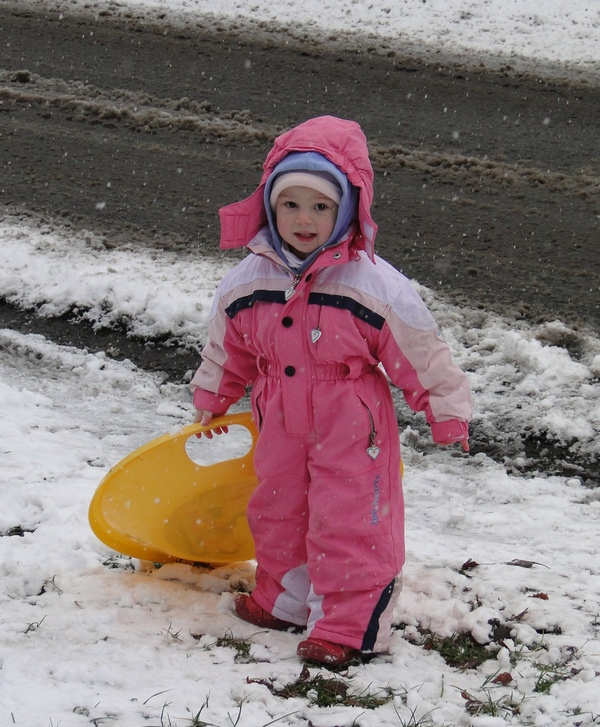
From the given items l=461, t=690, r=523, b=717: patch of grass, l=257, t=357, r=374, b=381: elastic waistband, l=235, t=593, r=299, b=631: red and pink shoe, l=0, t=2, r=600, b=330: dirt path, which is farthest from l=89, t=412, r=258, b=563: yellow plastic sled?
l=0, t=2, r=600, b=330: dirt path

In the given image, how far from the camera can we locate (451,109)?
970 centimetres

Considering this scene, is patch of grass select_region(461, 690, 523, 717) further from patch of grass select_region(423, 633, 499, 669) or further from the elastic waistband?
Answer: the elastic waistband

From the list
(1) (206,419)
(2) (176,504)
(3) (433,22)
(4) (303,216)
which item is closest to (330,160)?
(4) (303,216)

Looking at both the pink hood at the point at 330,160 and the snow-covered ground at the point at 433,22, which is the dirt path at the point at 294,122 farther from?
the pink hood at the point at 330,160

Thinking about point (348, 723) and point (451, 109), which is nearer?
point (348, 723)

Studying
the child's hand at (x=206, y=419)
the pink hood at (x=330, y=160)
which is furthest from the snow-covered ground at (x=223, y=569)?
the pink hood at (x=330, y=160)

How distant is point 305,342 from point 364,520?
2.05ft

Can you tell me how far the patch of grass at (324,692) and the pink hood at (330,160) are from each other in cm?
132

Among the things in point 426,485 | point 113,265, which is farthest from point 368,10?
point 426,485

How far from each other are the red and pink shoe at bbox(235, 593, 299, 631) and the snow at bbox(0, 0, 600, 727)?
2.4 inches

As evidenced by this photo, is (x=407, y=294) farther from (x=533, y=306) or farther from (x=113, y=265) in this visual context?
(x=113, y=265)

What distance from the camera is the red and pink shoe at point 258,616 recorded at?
3.57m

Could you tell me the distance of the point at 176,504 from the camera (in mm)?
3855

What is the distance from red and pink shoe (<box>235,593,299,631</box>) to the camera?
3570 millimetres
